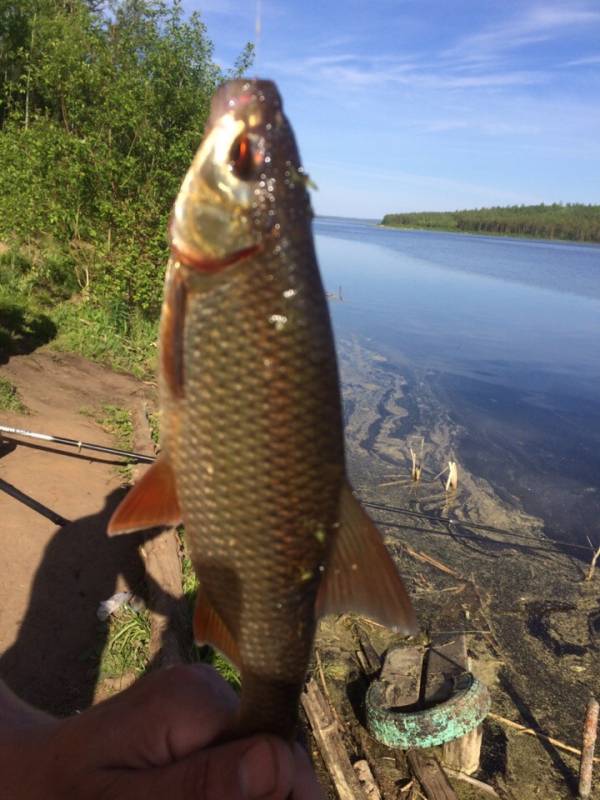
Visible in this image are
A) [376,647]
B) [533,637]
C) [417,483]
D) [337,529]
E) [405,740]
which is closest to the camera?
[337,529]

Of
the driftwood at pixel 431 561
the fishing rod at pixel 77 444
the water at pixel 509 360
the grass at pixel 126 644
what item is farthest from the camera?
the water at pixel 509 360

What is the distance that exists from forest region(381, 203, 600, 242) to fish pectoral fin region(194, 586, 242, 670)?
13193 centimetres

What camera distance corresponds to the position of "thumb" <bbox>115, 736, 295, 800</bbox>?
172cm

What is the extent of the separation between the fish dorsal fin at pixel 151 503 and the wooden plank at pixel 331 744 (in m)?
5.46

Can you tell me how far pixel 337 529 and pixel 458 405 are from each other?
18.5 m

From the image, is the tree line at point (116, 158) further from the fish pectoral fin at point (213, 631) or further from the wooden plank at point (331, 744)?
the fish pectoral fin at point (213, 631)

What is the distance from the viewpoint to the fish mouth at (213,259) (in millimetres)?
1583

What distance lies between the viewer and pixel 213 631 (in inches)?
76.4

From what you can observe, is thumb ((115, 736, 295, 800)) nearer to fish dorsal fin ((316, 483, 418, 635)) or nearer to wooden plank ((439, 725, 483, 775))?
fish dorsal fin ((316, 483, 418, 635))

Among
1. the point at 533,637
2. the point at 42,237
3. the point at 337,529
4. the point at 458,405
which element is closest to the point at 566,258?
the point at 458,405

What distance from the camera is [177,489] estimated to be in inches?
67.4

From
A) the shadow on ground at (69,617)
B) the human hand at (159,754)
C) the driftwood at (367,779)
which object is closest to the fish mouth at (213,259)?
the human hand at (159,754)

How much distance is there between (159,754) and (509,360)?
25132mm

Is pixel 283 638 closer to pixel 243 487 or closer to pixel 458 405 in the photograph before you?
pixel 243 487
